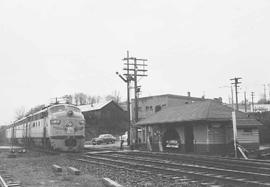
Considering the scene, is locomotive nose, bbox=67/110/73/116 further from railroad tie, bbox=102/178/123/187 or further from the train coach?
railroad tie, bbox=102/178/123/187

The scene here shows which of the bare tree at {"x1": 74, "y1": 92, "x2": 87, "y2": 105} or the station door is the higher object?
the bare tree at {"x1": 74, "y1": 92, "x2": 87, "y2": 105}

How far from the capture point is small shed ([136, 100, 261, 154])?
25.3m

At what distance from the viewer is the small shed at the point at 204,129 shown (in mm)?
25266

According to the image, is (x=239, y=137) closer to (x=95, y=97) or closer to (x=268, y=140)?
(x=268, y=140)

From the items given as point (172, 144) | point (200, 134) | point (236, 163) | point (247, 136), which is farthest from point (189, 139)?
point (236, 163)

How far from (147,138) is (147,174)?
811 inches

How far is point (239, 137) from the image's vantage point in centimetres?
2655

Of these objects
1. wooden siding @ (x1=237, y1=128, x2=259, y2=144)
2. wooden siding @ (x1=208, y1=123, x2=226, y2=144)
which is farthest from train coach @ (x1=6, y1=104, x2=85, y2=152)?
wooden siding @ (x1=237, y1=128, x2=259, y2=144)

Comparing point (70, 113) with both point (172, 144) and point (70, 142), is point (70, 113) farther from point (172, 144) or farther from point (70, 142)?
point (172, 144)

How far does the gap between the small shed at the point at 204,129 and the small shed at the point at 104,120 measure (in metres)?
40.9

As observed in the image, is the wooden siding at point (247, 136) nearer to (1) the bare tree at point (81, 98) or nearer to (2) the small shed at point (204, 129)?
(2) the small shed at point (204, 129)

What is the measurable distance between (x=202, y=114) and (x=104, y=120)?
47.7 meters

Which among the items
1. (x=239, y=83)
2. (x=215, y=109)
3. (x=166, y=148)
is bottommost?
(x=166, y=148)

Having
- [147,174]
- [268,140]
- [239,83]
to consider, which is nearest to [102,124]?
[239,83]
